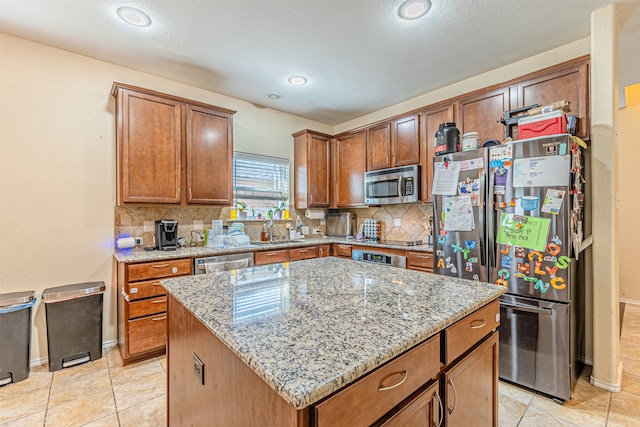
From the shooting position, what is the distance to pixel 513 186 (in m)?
2.09

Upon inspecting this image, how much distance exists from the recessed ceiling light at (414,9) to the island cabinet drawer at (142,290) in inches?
113

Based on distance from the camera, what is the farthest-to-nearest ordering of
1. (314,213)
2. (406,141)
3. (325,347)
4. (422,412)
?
(314,213)
(406,141)
(422,412)
(325,347)

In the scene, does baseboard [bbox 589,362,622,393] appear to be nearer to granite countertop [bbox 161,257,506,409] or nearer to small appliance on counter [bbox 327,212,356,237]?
granite countertop [bbox 161,257,506,409]

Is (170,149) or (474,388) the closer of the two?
(474,388)

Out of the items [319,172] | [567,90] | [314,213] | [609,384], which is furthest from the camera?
[314,213]

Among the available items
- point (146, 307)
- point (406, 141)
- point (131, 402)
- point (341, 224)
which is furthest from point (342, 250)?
point (131, 402)

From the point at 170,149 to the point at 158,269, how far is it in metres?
1.18

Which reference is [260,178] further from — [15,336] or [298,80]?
[15,336]

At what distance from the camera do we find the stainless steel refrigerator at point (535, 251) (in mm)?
1915

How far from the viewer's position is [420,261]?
116 inches

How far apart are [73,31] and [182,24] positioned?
921mm

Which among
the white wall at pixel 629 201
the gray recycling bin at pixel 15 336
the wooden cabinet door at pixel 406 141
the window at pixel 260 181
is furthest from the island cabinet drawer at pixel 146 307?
the white wall at pixel 629 201

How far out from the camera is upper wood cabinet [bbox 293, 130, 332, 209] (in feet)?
13.4

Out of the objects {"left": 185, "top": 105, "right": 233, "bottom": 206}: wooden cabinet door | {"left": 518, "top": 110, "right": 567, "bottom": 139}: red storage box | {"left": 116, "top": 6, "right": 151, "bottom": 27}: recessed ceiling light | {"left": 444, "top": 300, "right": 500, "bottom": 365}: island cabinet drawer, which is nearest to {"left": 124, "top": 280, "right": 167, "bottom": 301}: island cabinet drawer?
{"left": 185, "top": 105, "right": 233, "bottom": 206}: wooden cabinet door
